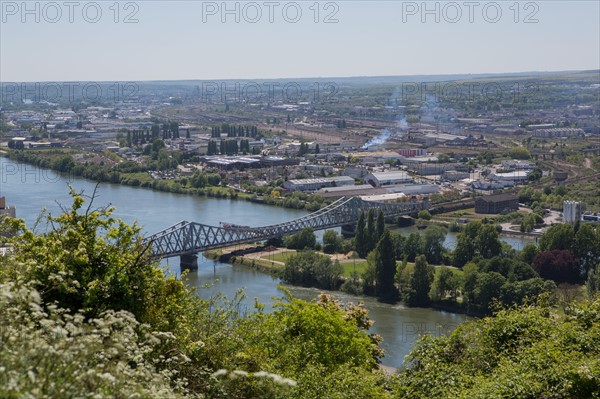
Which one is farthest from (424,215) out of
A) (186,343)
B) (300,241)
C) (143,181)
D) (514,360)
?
(186,343)

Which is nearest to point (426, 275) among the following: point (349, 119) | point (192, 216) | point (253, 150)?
point (192, 216)

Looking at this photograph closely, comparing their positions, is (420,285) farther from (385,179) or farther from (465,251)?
(385,179)

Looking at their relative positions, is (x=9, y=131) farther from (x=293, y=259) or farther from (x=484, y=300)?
(x=484, y=300)

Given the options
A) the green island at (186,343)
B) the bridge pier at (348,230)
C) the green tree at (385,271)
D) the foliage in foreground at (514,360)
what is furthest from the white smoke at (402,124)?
the foliage in foreground at (514,360)

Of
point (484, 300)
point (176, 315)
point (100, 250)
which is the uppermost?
point (100, 250)

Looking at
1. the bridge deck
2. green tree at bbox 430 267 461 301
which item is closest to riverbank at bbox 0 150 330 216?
the bridge deck

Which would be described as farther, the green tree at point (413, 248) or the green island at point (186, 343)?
the green tree at point (413, 248)

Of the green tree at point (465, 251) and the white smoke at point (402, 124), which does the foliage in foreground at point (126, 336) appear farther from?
the white smoke at point (402, 124)
